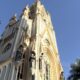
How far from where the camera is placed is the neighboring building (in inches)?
910

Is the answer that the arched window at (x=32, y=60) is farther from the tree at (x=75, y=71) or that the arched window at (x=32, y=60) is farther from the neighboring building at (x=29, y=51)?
the tree at (x=75, y=71)

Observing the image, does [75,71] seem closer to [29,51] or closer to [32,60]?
[32,60]

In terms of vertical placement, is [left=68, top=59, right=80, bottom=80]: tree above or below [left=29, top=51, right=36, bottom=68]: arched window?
below

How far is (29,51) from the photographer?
2512 centimetres

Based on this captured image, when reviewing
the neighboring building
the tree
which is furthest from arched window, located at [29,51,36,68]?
the tree

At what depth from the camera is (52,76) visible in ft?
88.9

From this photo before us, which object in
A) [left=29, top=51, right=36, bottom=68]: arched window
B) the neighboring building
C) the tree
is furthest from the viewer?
the neighboring building

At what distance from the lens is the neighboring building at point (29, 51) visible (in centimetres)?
2311

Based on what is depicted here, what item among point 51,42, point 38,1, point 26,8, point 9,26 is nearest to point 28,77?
point 51,42

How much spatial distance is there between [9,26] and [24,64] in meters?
12.5

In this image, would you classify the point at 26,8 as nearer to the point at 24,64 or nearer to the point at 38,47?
the point at 38,47

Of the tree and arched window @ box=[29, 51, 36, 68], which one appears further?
arched window @ box=[29, 51, 36, 68]

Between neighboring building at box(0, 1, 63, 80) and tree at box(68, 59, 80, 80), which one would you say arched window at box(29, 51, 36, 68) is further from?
tree at box(68, 59, 80, 80)

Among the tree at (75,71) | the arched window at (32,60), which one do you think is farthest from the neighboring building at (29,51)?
the tree at (75,71)
